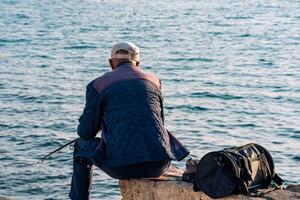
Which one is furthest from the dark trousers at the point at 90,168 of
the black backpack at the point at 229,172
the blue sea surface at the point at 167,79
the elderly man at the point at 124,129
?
the blue sea surface at the point at 167,79

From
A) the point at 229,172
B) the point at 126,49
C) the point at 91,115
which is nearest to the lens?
the point at 229,172

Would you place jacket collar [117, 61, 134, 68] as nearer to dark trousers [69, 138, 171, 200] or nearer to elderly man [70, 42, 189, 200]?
elderly man [70, 42, 189, 200]

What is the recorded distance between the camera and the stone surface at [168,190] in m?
6.77

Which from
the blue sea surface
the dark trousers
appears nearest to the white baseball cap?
the dark trousers

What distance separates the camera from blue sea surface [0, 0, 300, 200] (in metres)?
12.6

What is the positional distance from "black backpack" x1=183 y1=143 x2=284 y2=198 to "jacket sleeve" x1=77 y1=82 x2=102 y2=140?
3.32 feet

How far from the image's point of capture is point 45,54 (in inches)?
987

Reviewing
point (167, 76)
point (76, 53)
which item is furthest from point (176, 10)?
point (167, 76)

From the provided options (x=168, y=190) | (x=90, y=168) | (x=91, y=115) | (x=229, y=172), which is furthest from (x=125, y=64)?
(x=229, y=172)

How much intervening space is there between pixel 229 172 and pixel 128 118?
103 centimetres

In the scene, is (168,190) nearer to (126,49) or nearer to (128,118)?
(128,118)

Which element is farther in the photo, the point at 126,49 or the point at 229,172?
the point at 126,49

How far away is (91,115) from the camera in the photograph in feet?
23.2

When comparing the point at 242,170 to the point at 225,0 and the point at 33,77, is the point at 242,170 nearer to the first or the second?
the point at 33,77
